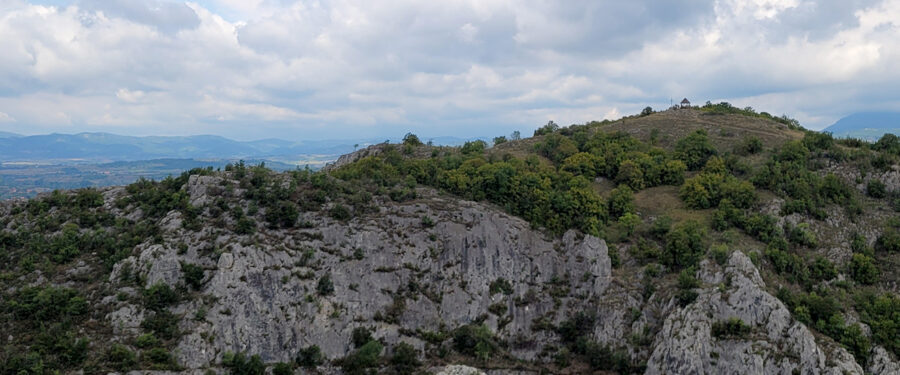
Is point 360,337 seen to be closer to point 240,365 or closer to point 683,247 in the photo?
point 240,365

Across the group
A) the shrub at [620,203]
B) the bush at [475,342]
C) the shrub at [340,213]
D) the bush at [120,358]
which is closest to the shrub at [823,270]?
the shrub at [620,203]

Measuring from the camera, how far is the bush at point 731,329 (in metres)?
40.6

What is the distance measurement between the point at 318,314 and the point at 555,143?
4640 centimetres

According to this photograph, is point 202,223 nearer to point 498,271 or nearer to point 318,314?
point 318,314

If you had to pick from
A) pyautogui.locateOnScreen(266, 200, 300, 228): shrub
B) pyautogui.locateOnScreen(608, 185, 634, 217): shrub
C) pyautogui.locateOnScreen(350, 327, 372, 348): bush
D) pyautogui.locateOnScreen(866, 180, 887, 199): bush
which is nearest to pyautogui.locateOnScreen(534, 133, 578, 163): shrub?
pyautogui.locateOnScreen(608, 185, 634, 217): shrub

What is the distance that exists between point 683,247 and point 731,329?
388 inches

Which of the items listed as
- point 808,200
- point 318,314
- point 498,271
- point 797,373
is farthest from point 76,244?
point 808,200

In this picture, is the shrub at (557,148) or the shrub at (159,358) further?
the shrub at (557,148)

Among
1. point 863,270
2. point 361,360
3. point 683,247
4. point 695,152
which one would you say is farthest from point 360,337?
point 695,152

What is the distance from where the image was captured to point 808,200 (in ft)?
176

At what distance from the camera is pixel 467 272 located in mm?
50219

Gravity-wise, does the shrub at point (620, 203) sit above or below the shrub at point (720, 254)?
above

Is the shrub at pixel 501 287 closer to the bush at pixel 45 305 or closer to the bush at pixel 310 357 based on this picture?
the bush at pixel 310 357

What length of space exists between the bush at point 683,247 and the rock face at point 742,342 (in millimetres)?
4750
